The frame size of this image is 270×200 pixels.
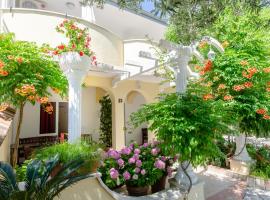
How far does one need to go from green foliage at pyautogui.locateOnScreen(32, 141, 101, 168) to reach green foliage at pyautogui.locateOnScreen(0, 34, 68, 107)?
4.61 ft

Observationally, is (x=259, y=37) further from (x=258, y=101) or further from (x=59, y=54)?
(x=59, y=54)

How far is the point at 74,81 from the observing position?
5426mm

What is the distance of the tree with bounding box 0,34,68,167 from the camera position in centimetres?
497

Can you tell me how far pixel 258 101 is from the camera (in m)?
8.25

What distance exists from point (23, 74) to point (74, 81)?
1199mm

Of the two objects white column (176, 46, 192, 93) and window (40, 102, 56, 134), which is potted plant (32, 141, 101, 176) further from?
window (40, 102, 56, 134)

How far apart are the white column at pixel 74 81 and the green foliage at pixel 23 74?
0.55 meters

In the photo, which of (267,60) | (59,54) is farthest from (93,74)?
(267,60)

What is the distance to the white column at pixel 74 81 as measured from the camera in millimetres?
5238

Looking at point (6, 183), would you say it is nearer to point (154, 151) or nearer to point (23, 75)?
point (23, 75)

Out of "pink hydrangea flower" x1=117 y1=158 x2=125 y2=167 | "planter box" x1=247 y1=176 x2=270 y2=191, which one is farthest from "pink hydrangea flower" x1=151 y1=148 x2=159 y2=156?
"planter box" x1=247 y1=176 x2=270 y2=191

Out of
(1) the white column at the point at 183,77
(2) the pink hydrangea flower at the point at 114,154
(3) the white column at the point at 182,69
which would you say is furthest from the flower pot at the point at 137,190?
(3) the white column at the point at 182,69

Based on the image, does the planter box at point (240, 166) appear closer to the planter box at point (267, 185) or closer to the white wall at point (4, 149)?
the planter box at point (267, 185)

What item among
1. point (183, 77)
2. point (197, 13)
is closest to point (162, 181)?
point (183, 77)
